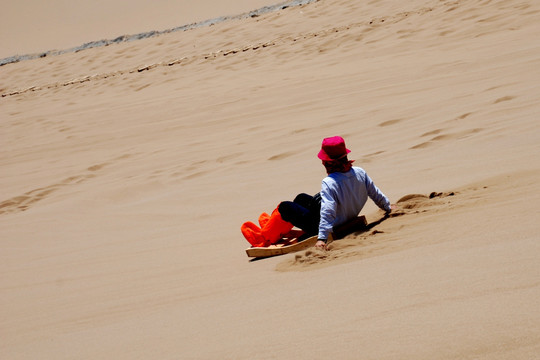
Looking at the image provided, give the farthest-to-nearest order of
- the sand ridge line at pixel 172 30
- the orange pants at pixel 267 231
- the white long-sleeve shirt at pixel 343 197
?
the sand ridge line at pixel 172 30 → the orange pants at pixel 267 231 → the white long-sleeve shirt at pixel 343 197

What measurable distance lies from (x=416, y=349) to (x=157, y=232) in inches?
149

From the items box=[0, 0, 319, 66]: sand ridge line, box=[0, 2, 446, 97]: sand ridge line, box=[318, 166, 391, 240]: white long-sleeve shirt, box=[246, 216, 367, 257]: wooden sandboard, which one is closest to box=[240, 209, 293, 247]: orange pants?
box=[246, 216, 367, 257]: wooden sandboard

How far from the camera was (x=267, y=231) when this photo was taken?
4.81 m

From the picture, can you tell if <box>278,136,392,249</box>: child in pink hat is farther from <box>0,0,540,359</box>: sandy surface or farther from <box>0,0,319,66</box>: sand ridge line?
<box>0,0,319,66</box>: sand ridge line

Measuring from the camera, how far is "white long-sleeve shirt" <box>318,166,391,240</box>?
4.38 meters

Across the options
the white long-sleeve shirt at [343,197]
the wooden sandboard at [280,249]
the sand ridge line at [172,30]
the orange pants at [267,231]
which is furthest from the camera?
the sand ridge line at [172,30]

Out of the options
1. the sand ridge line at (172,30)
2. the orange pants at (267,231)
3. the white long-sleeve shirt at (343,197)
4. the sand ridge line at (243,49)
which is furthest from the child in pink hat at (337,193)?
the sand ridge line at (172,30)

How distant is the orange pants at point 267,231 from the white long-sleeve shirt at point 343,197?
0.43m

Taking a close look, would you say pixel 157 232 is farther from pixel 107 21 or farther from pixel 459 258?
pixel 107 21

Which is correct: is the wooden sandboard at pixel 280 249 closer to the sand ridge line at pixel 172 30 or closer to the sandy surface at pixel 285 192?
the sandy surface at pixel 285 192

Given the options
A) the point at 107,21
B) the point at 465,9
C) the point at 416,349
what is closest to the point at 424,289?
the point at 416,349

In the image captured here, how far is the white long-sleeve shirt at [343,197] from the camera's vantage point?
438cm

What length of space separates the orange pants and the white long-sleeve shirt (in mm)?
A: 433

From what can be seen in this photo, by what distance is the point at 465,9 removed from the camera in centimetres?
1312
